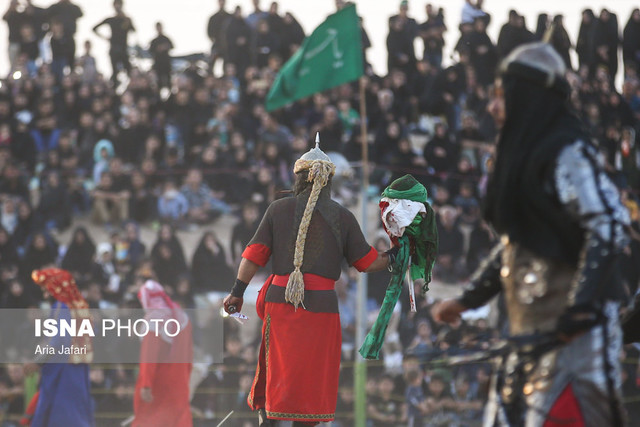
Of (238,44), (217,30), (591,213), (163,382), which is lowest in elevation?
(163,382)

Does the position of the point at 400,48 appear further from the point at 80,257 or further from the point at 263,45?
the point at 80,257

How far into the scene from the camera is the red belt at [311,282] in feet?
21.1

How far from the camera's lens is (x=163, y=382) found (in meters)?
9.88

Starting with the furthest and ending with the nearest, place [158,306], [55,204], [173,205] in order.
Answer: [55,204] < [173,205] < [158,306]

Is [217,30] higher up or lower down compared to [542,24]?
lower down

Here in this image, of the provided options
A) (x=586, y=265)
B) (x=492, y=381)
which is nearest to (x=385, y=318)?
(x=492, y=381)

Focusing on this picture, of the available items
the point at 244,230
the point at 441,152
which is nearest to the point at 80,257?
the point at 244,230

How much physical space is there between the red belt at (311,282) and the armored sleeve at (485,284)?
7.25 ft

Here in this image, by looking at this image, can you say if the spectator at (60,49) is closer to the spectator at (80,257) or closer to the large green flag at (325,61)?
the spectator at (80,257)

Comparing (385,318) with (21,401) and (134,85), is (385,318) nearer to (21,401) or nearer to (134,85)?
(21,401)

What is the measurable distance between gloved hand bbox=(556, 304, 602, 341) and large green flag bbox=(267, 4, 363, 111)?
9.41 meters

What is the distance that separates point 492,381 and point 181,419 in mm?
6239

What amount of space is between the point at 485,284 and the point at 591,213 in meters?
0.65

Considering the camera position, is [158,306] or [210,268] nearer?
[158,306]
